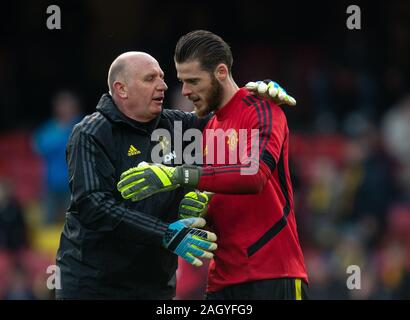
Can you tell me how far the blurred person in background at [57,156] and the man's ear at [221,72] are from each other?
5535 millimetres

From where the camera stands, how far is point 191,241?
580cm

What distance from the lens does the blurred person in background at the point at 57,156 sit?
11547 mm

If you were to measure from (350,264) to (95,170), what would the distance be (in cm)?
555

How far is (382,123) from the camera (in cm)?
1306

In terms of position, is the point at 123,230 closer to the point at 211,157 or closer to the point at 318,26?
the point at 211,157

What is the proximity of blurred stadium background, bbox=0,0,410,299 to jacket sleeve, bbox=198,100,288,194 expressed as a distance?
4.73m

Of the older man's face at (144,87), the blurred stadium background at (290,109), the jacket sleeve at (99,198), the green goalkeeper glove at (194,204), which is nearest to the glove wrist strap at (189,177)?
the green goalkeeper glove at (194,204)

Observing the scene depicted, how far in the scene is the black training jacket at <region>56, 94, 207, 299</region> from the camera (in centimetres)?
607

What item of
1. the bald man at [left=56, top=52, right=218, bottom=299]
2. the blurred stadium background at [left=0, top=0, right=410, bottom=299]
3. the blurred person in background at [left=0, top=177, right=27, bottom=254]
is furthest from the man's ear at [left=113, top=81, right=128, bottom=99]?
the blurred person in background at [left=0, top=177, right=27, bottom=254]

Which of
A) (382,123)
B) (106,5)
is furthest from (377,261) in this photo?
(106,5)

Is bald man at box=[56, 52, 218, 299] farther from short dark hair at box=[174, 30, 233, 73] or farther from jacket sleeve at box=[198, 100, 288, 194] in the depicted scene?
jacket sleeve at box=[198, 100, 288, 194]

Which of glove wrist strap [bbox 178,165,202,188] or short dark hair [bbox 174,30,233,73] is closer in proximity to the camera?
glove wrist strap [bbox 178,165,202,188]

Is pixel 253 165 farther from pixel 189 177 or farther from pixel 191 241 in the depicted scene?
pixel 191 241

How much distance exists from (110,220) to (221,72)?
3.74ft
